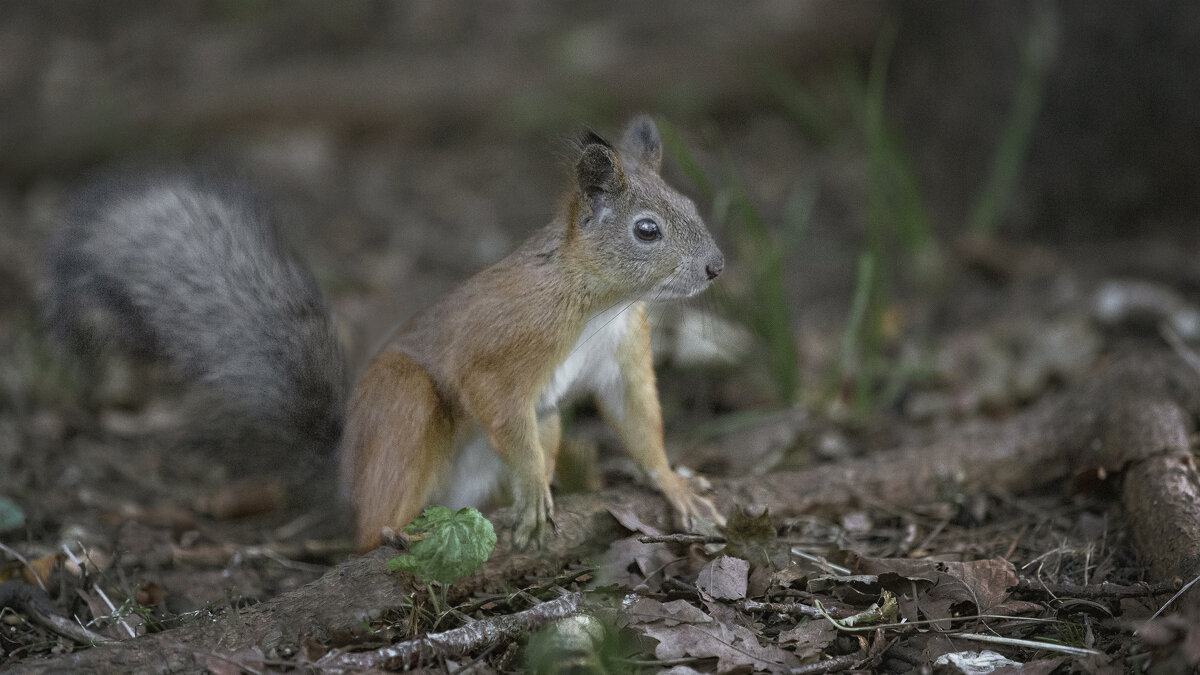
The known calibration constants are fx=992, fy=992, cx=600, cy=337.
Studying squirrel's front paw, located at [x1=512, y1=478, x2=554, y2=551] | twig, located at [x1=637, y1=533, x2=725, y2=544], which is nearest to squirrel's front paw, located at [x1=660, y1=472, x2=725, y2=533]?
twig, located at [x1=637, y1=533, x2=725, y2=544]

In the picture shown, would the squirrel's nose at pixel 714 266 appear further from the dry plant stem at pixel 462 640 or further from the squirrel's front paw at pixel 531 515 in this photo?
the dry plant stem at pixel 462 640

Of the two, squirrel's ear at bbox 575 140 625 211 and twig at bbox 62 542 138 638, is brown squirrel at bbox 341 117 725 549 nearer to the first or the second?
squirrel's ear at bbox 575 140 625 211

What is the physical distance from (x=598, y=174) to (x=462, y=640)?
1262 mm

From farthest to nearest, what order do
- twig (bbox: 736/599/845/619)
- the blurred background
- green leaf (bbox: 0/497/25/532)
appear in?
1. the blurred background
2. green leaf (bbox: 0/497/25/532)
3. twig (bbox: 736/599/845/619)

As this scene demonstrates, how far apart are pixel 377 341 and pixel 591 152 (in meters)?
2.02

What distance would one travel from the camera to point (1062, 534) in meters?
2.71

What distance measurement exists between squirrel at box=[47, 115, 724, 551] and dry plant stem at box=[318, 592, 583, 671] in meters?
0.32

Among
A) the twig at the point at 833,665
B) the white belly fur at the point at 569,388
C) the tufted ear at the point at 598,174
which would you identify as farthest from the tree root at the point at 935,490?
the tufted ear at the point at 598,174

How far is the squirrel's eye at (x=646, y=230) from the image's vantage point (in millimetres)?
2754

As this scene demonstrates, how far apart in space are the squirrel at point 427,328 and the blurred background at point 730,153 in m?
0.21

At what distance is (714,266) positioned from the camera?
2.75 m

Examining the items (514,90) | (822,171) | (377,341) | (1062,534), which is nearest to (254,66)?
(514,90)

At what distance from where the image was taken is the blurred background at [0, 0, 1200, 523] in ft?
12.9

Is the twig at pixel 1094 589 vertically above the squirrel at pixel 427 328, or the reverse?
the squirrel at pixel 427 328
